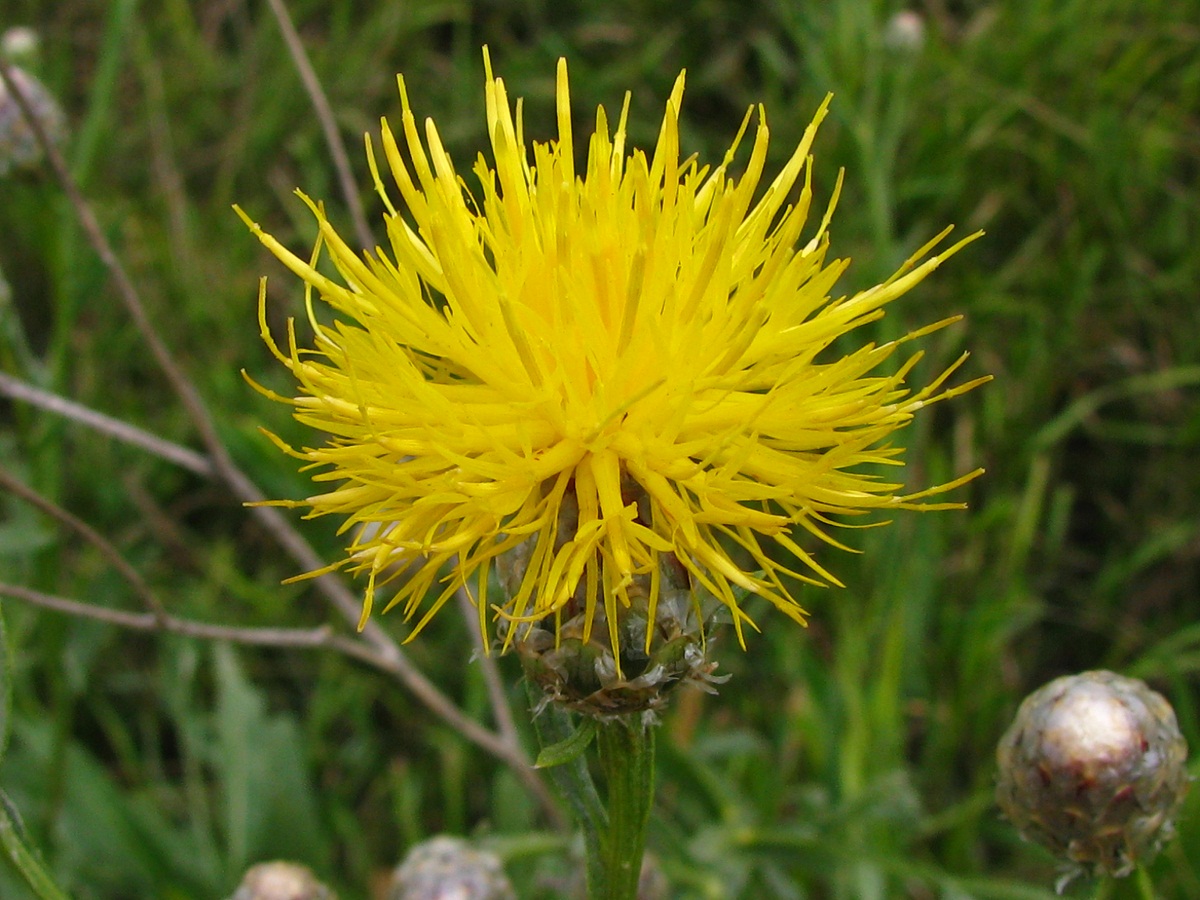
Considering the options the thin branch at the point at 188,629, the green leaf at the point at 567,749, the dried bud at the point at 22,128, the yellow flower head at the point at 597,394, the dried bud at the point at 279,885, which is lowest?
the dried bud at the point at 279,885

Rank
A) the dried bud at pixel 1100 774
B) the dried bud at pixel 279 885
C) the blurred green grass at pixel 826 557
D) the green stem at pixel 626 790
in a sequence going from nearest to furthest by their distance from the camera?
the green stem at pixel 626 790
the dried bud at pixel 1100 774
the dried bud at pixel 279 885
the blurred green grass at pixel 826 557

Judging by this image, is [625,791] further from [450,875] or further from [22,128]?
[22,128]

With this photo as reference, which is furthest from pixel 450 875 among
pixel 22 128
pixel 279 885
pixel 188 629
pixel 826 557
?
pixel 22 128

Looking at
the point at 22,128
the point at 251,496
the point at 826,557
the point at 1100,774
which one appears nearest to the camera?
the point at 1100,774

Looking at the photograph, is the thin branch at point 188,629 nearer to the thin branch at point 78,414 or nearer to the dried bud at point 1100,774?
the thin branch at point 78,414

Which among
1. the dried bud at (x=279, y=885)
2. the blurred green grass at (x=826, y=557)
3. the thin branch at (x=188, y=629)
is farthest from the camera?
the blurred green grass at (x=826, y=557)

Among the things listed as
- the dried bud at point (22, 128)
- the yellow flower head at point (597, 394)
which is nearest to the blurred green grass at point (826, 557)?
the dried bud at point (22, 128)

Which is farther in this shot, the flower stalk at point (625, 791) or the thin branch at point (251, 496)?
the thin branch at point (251, 496)

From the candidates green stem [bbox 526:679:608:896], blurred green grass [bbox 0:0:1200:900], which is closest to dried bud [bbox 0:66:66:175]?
blurred green grass [bbox 0:0:1200:900]
